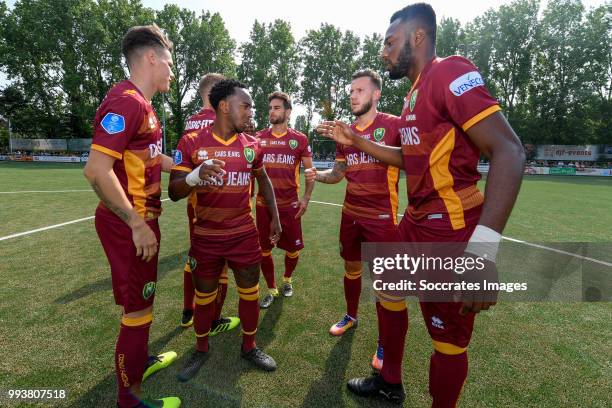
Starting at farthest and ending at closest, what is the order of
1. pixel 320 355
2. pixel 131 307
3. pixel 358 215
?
pixel 358 215 → pixel 320 355 → pixel 131 307

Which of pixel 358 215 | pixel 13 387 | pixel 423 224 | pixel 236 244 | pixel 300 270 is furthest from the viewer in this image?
pixel 300 270

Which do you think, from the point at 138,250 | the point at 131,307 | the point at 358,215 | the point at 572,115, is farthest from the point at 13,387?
the point at 572,115

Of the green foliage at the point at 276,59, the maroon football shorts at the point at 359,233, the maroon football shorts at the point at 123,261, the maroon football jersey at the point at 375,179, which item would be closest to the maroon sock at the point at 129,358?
the maroon football shorts at the point at 123,261

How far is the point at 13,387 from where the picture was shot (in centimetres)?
286

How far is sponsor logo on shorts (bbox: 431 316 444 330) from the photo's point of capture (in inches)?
83.2

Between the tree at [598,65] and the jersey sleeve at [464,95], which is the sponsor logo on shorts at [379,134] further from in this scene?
the tree at [598,65]

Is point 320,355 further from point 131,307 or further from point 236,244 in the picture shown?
point 131,307

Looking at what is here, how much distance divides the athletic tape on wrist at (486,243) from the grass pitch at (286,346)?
70.2 inches

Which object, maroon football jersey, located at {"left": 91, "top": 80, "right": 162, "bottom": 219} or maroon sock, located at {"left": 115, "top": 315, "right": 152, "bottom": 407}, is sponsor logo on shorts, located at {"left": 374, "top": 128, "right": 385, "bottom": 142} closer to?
maroon football jersey, located at {"left": 91, "top": 80, "right": 162, "bottom": 219}

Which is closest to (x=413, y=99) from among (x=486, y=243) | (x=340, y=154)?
(x=486, y=243)

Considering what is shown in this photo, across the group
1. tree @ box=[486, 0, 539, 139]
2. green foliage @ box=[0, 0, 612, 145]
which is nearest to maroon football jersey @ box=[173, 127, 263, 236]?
green foliage @ box=[0, 0, 612, 145]

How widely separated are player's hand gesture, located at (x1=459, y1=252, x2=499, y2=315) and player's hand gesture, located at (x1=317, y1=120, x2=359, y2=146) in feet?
4.81

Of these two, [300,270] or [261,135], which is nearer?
[261,135]

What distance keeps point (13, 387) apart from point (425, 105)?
4081 mm
